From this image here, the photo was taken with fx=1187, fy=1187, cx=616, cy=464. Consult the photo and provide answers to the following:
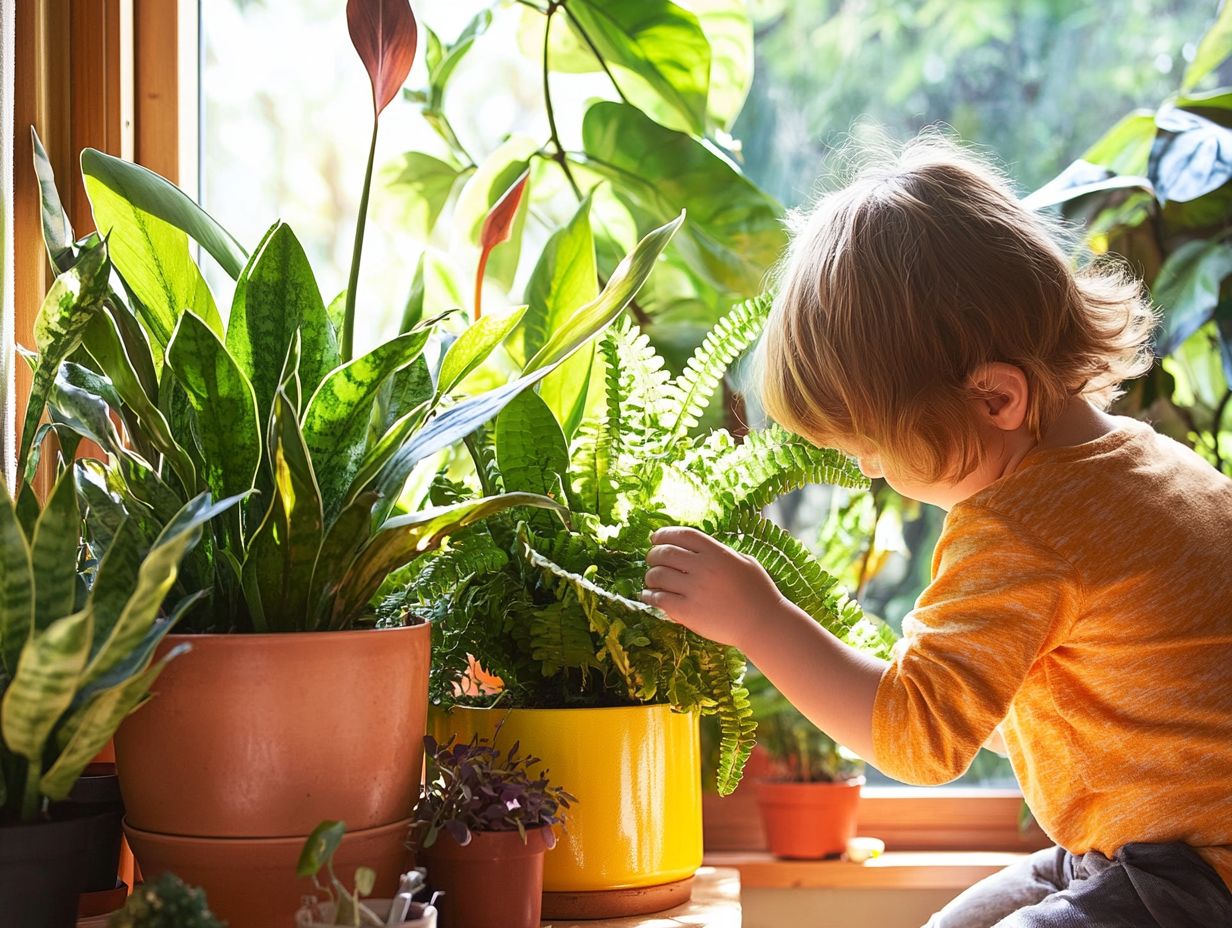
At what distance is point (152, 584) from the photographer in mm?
625

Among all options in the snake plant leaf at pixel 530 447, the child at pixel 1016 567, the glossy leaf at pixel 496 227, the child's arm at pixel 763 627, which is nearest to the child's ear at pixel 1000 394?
the child at pixel 1016 567

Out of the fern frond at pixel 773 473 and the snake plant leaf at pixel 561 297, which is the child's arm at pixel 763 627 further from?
the snake plant leaf at pixel 561 297

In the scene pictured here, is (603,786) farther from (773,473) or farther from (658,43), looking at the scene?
(658,43)

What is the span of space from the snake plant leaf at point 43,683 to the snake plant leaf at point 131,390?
0.70 ft

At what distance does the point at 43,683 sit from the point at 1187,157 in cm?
129

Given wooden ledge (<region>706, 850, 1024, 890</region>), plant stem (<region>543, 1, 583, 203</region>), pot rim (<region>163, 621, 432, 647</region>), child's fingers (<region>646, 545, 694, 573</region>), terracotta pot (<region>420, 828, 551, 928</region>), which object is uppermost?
plant stem (<region>543, 1, 583, 203</region>)

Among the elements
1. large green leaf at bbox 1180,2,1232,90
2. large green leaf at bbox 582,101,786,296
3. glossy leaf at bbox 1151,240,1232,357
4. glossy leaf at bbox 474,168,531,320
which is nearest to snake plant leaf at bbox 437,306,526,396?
glossy leaf at bbox 474,168,531,320

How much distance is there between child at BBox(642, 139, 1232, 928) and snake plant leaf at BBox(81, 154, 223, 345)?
41cm

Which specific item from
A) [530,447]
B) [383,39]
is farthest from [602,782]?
[383,39]

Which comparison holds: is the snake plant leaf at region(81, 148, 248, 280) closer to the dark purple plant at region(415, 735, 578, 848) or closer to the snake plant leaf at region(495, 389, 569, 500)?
the snake plant leaf at region(495, 389, 569, 500)

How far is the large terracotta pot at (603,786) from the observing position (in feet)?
3.18

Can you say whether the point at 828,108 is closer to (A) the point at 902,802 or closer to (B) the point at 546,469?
(B) the point at 546,469

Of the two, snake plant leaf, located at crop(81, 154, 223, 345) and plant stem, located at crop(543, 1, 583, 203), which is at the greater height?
plant stem, located at crop(543, 1, 583, 203)

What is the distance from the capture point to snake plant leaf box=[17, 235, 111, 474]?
80 centimetres
